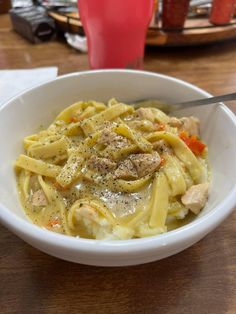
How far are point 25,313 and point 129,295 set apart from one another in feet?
0.93

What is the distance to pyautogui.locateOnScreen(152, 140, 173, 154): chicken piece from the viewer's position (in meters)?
1.20

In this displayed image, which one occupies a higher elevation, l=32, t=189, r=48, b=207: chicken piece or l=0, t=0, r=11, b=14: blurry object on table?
l=0, t=0, r=11, b=14: blurry object on table

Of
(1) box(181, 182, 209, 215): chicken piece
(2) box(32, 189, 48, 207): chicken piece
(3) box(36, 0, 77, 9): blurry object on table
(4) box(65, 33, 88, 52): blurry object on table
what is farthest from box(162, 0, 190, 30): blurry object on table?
(2) box(32, 189, 48, 207): chicken piece

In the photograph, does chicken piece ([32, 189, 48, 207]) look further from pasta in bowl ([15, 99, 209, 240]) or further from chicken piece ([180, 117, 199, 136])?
chicken piece ([180, 117, 199, 136])

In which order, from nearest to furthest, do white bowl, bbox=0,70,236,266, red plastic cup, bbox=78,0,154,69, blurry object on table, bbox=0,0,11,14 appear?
1. white bowl, bbox=0,70,236,266
2. red plastic cup, bbox=78,0,154,69
3. blurry object on table, bbox=0,0,11,14

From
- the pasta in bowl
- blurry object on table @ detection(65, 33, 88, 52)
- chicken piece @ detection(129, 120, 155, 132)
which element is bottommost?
the pasta in bowl

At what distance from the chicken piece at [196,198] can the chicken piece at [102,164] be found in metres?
0.27

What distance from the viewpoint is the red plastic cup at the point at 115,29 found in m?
1.58

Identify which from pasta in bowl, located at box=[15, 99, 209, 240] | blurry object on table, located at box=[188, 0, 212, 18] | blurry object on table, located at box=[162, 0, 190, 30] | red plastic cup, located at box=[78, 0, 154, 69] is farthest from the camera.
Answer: blurry object on table, located at box=[188, 0, 212, 18]

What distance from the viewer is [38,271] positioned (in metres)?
0.94

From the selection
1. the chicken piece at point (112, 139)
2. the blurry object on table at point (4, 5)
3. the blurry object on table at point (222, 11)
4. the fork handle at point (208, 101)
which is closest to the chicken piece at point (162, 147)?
the chicken piece at point (112, 139)

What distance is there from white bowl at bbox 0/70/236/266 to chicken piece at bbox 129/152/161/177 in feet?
0.71

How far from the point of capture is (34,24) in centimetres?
226

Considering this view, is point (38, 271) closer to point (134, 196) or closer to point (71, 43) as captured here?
point (134, 196)
